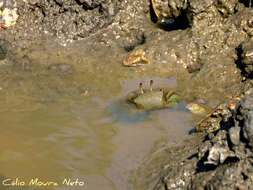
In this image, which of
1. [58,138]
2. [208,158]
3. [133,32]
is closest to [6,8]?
[133,32]

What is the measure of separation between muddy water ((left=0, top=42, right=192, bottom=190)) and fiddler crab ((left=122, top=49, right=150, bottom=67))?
0.31 ft

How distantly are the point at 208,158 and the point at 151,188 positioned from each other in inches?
29.4

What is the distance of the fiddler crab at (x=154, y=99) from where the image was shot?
4.42 meters

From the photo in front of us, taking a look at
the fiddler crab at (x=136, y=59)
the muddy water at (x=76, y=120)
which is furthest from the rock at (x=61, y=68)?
the fiddler crab at (x=136, y=59)

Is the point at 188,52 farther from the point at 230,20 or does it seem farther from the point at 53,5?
the point at 53,5

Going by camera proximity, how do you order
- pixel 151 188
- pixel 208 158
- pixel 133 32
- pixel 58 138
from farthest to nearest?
pixel 133 32, pixel 58 138, pixel 151 188, pixel 208 158

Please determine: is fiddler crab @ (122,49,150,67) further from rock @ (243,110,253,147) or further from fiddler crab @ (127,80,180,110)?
rock @ (243,110,253,147)

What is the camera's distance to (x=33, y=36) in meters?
5.81

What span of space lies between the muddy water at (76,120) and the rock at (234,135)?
114 cm

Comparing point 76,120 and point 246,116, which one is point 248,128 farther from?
point 76,120

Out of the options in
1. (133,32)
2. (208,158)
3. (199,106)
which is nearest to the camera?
(208,158)

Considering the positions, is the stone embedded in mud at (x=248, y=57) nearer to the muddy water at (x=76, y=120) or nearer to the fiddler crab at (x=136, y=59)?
the muddy water at (x=76, y=120)

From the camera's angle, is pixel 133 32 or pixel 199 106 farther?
pixel 133 32

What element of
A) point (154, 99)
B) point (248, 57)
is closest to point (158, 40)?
point (154, 99)
